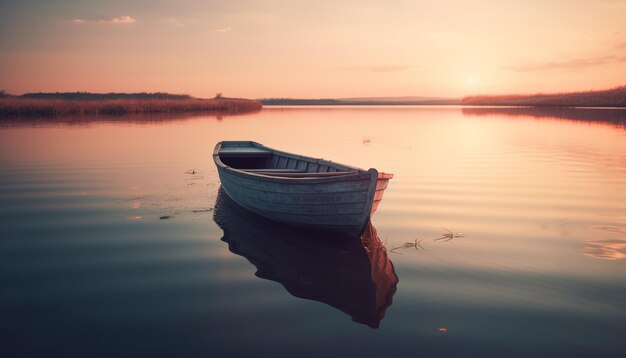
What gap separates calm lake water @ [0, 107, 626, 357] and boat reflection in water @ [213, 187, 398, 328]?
0.04 metres

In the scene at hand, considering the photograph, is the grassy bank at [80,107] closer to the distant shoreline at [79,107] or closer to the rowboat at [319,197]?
the distant shoreline at [79,107]

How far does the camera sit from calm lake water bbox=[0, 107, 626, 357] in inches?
196

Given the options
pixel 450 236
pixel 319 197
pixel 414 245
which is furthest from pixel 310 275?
pixel 450 236

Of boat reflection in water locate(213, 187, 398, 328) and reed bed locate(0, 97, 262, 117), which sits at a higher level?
reed bed locate(0, 97, 262, 117)

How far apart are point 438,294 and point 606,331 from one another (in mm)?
1970

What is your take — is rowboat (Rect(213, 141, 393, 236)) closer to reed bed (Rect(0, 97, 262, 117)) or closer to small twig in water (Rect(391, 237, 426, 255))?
small twig in water (Rect(391, 237, 426, 255))

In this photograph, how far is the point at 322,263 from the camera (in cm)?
732

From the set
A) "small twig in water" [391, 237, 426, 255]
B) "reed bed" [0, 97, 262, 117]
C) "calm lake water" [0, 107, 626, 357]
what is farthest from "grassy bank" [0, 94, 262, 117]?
"small twig in water" [391, 237, 426, 255]

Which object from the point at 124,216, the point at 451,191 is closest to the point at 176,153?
the point at 124,216

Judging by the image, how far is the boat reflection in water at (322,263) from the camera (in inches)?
239

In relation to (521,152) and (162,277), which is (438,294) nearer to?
(162,277)

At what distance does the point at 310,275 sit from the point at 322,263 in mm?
508

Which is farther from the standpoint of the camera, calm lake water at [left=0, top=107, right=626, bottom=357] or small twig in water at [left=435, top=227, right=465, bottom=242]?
small twig in water at [left=435, top=227, right=465, bottom=242]

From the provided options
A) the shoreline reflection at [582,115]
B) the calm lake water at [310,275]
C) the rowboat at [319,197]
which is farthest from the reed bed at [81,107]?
the shoreline reflection at [582,115]
